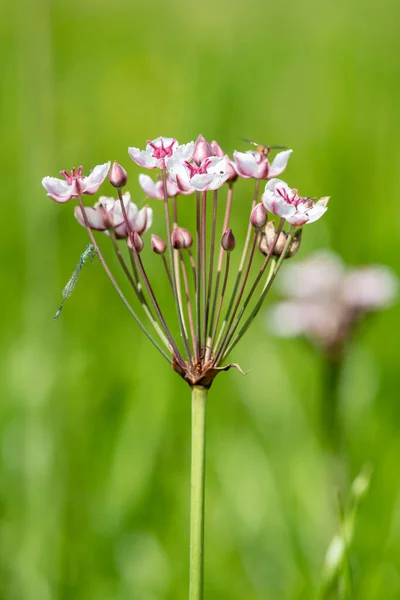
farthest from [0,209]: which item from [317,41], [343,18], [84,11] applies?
[84,11]

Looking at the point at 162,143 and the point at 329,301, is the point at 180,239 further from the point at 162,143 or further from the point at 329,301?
the point at 329,301

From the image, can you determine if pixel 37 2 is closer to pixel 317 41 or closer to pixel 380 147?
pixel 380 147

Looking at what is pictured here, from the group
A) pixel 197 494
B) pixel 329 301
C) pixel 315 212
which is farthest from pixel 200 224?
pixel 329 301

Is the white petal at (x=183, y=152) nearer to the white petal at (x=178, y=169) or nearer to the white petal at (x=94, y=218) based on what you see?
the white petal at (x=178, y=169)

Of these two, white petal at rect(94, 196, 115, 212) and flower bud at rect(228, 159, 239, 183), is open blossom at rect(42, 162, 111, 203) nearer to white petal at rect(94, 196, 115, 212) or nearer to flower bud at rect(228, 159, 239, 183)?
white petal at rect(94, 196, 115, 212)

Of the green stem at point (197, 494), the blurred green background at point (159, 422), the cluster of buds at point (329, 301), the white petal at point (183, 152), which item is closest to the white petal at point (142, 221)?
the white petal at point (183, 152)
